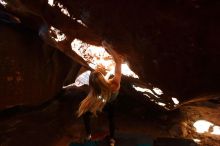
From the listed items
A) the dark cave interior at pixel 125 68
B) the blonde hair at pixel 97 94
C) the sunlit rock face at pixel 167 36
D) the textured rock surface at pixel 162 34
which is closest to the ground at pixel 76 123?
the dark cave interior at pixel 125 68

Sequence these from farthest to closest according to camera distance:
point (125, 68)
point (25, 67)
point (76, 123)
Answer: point (76, 123), point (25, 67), point (125, 68)

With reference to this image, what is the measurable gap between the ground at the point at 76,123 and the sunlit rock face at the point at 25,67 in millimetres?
296

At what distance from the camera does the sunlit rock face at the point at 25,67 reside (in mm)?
3936

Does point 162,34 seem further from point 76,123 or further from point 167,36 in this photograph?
point 76,123

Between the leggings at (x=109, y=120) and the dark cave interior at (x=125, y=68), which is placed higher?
the dark cave interior at (x=125, y=68)

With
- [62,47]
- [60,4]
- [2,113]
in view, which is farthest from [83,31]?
[2,113]

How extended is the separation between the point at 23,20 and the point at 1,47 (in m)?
0.49

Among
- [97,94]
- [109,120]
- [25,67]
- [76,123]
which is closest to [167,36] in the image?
[97,94]

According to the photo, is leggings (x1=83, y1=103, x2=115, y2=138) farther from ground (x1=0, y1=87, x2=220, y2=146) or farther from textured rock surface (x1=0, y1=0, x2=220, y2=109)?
ground (x1=0, y1=87, x2=220, y2=146)

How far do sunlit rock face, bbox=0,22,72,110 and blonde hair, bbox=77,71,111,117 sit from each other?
1.06 metres

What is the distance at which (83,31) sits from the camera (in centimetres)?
314

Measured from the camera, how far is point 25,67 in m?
4.12

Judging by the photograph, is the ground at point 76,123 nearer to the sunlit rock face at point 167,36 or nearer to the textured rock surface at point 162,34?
the textured rock surface at point 162,34

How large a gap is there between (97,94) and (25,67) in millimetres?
1209
